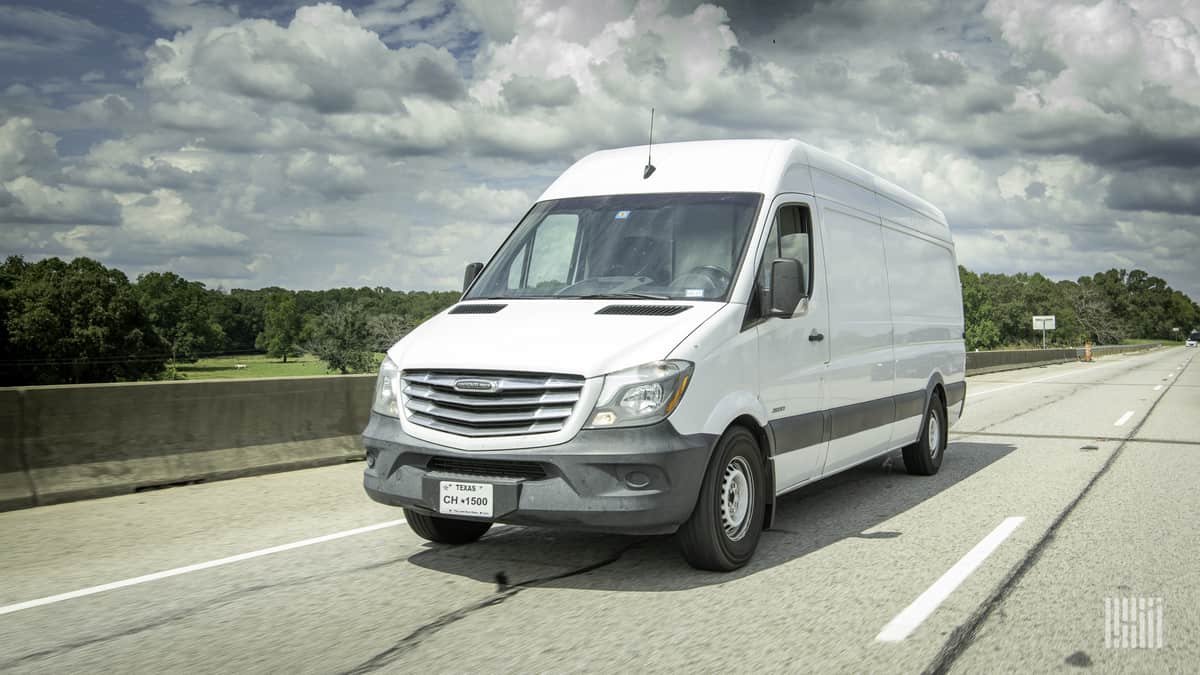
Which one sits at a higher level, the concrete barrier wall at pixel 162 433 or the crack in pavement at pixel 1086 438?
the concrete barrier wall at pixel 162 433

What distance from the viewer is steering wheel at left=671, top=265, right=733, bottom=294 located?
19.3ft

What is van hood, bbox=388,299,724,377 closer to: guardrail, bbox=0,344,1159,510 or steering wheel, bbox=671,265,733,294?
steering wheel, bbox=671,265,733,294

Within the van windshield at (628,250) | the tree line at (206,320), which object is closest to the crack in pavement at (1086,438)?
the van windshield at (628,250)

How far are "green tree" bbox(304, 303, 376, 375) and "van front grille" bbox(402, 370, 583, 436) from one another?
118m

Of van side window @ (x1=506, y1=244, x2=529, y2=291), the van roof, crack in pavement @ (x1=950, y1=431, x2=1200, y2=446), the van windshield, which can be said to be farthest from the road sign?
van side window @ (x1=506, y1=244, x2=529, y2=291)

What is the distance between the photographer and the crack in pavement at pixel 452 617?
408cm

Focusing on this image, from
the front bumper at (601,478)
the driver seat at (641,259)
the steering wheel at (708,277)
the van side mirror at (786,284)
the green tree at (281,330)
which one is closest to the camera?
the front bumper at (601,478)

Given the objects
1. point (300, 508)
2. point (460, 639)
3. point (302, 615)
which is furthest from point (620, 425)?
point (300, 508)

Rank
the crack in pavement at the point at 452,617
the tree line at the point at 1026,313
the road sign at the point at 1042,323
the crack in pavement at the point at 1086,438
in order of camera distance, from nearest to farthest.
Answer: the crack in pavement at the point at 452,617 < the crack in pavement at the point at 1086,438 < the road sign at the point at 1042,323 < the tree line at the point at 1026,313

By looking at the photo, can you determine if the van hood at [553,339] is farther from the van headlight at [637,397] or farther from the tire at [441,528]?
the tire at [441,528]

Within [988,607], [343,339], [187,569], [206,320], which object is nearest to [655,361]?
[988,607]

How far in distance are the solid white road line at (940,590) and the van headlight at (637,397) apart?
1450 mm

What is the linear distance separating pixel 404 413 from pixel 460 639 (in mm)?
1512

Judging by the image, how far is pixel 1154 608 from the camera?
4.88m
